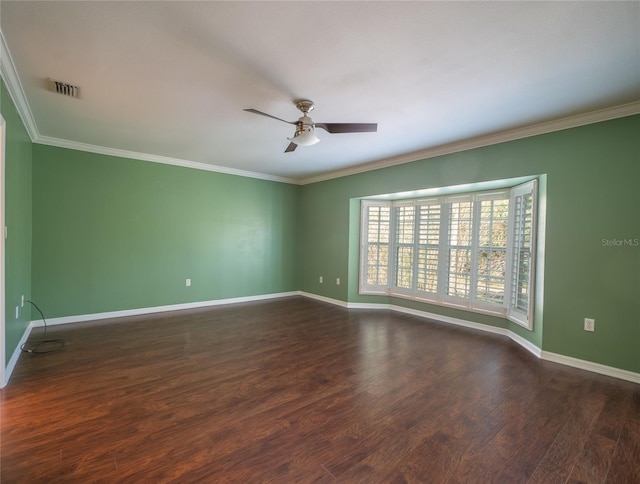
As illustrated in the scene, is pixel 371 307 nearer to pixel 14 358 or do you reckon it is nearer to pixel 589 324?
pixel 589 324

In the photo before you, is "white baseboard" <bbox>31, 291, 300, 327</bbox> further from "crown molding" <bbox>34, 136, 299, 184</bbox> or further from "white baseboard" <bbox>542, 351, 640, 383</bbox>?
"white baseboard" <bbox>542, 351, 640, 383</bbox>

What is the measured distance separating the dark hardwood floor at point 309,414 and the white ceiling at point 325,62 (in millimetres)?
2541

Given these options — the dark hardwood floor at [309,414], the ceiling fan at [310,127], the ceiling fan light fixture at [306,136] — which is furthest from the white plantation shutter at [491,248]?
the ceiling fan light fixture at [306,136]

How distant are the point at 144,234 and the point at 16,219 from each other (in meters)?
1.81

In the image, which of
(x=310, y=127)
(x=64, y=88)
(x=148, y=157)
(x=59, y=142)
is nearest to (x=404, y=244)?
(x=310, y=127)

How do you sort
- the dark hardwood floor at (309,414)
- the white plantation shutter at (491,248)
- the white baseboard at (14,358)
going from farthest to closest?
the white plantation shutter at (491,248) → the white baseboard at (14,358) → the dark hardwood floor at (309,414)

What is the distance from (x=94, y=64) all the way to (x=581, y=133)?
4.43 meters

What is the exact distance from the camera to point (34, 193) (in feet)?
12.6

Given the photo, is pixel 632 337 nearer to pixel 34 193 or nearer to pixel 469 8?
pixel 469 8

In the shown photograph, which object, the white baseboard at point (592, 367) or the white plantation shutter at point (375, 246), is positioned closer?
the white baseboard at point (592, 367)

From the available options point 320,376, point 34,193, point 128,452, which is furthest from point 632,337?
point 34,193

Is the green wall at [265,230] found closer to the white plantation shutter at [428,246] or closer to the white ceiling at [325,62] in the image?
the white plantation shutter at [428,246]

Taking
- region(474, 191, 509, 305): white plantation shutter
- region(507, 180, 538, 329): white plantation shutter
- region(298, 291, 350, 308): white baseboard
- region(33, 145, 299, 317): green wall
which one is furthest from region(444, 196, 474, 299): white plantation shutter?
region(33, 145, 299, 317): green wall

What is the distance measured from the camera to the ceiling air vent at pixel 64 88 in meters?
2.46
